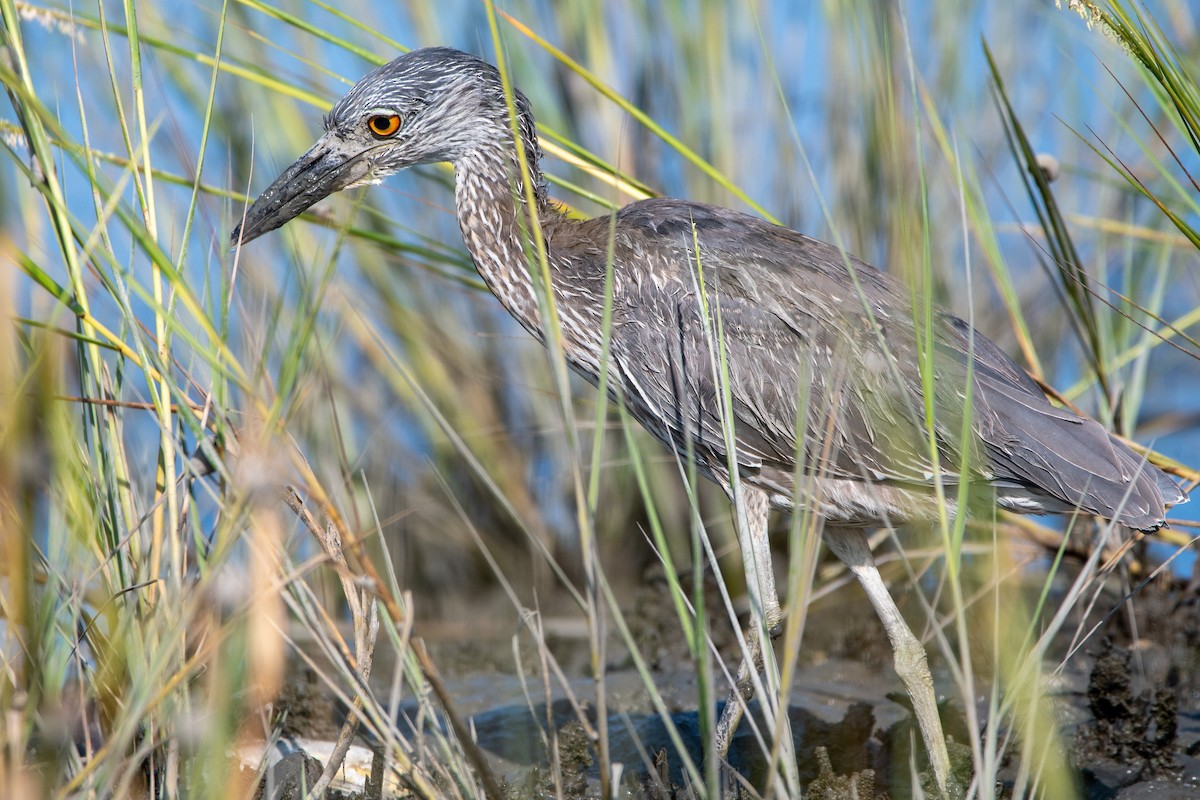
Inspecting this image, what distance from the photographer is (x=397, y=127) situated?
364 cm

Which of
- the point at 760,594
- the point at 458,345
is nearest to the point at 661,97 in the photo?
the point at 458,345

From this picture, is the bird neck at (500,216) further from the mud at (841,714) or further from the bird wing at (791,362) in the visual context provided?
the mud at (841,714)

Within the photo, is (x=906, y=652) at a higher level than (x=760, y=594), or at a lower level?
lower

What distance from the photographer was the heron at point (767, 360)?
3236 millimetres

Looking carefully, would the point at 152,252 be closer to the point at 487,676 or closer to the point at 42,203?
the point at 42,203

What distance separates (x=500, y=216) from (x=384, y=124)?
454 millimetres

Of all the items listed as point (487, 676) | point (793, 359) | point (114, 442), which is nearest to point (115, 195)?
point (114, 442)

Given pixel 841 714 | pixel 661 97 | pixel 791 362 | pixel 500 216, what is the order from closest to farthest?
pixel 791 362
pixel 500 216
pixel 841 714
pixel 661 97

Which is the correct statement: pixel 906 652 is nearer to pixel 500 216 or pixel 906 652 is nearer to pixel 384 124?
pixel 500 216

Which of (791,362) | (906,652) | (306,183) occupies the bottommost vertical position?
(906,652)

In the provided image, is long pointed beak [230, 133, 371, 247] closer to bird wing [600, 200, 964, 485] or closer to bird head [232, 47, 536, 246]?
bird head [232, 47, 536, 246]

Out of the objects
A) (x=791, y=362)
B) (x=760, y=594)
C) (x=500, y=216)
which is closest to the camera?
(x=760, y=594)

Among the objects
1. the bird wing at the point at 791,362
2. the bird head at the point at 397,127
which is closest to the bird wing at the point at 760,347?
the bird wing at the point at 791,362

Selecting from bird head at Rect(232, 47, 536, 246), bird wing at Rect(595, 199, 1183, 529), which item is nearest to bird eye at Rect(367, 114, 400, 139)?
bird head at Rect(232, 47, 536, 246)
